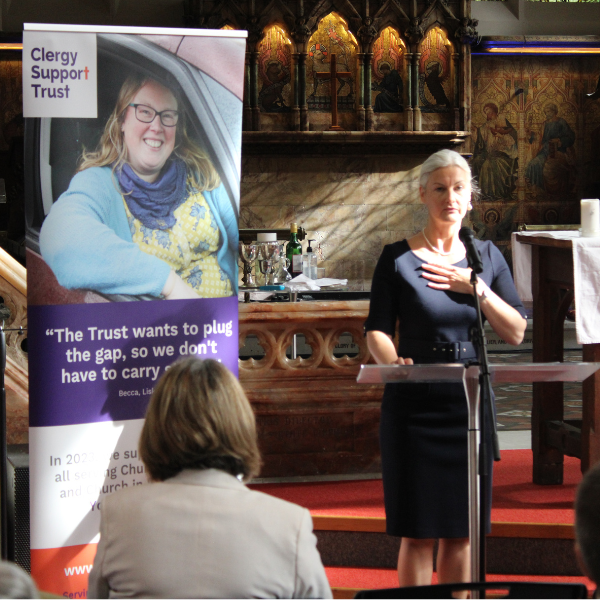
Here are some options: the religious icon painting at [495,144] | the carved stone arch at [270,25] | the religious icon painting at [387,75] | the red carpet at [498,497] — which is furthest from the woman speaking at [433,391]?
the religious icon painting at [495,144]

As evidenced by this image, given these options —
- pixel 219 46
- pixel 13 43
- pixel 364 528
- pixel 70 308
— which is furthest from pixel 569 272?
pixel 13 43

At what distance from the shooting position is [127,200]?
261cm

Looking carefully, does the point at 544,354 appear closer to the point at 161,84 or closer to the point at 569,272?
the point at 569,272

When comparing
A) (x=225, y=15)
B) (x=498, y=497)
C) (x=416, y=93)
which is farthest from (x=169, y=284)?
(x=416, y=93)

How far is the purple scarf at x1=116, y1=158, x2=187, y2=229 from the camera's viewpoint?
103 inches

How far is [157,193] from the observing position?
2.64m

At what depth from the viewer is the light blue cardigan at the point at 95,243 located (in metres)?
2.54

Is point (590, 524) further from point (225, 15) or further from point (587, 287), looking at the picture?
point (225, 15)

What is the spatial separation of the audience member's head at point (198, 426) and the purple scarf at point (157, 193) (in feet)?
3.58

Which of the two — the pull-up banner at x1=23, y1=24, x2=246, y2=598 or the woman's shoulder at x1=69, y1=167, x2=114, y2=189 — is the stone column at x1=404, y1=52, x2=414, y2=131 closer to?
the pull-up banner at x1=23, y1=24, x2=246, y2=598

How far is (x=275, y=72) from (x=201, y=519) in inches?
345

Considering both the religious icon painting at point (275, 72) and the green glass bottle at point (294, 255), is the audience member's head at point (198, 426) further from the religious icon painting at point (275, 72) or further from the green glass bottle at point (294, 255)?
the religious icon painting at point (275, 72)

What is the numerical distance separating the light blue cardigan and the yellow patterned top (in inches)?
1.4

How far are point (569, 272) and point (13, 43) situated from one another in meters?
8.18
